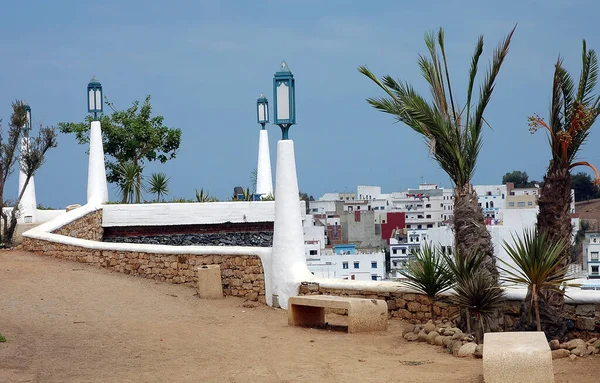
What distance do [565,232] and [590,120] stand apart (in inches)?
59.8

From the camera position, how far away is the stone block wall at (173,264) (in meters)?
16.9

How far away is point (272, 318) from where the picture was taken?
1530 centimetres

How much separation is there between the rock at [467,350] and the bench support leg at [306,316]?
11.0 ft

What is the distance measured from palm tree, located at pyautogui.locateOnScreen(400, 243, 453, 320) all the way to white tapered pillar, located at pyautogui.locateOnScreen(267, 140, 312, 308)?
317cm

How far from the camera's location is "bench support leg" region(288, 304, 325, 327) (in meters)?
A: 14.4

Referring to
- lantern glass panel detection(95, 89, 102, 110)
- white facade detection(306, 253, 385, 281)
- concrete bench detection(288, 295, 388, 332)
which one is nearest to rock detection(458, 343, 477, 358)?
concrete bench detection(288, 295, 388, 332)

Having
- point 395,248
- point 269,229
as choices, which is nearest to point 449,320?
point 269,229

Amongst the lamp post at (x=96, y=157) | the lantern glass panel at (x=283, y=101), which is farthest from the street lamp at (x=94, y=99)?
the lantern glass panel at (x=283, y=101)

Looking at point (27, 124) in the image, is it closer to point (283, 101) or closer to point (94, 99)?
point (94, 99)

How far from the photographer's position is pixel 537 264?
11445 mm

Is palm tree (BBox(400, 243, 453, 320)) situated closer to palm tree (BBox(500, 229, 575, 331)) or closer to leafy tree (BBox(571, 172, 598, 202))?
palm tree (BBox(500, 229, 575, 331))

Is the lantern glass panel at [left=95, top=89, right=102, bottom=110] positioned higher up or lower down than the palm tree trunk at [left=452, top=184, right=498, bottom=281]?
higher up

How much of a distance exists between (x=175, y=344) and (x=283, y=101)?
5.62 meters

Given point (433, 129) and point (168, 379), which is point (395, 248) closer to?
point (433, 129)
